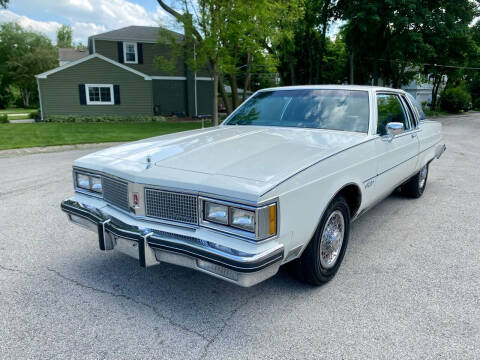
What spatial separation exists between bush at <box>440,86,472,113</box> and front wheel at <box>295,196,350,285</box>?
41422mm

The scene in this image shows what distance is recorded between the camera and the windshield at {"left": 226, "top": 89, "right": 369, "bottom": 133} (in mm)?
3840

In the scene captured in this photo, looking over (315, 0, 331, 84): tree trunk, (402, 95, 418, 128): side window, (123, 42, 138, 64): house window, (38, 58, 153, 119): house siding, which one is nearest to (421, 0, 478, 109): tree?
(315, 0, 331, 84): tree trunk

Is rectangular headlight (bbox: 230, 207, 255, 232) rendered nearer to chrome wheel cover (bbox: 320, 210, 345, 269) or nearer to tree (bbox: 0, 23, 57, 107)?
chrome wheel cover (bbox: 320, 210, 345, 269)

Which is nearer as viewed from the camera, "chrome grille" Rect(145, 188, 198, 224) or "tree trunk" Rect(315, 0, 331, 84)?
"chrome grille" Rect(145, 188, 198, 224)

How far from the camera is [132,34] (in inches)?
1008

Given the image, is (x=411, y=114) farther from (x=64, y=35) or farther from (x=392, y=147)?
(x=64, y=35)

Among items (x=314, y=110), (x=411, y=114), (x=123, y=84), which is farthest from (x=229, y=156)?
(x=123, y=84)

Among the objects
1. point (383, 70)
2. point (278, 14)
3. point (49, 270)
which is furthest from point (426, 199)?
point (383, 70)

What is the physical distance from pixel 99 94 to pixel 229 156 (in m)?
22.5

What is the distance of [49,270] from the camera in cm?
344


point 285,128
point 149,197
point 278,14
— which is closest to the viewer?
point 149,197

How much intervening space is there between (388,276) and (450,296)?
0.50 m

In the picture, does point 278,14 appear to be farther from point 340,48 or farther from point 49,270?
point 340,48

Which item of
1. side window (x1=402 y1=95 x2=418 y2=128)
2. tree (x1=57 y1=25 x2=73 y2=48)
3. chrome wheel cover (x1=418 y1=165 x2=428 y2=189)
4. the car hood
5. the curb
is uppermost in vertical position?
tree (x1=57 y1=25 x2=73 y2=48)
